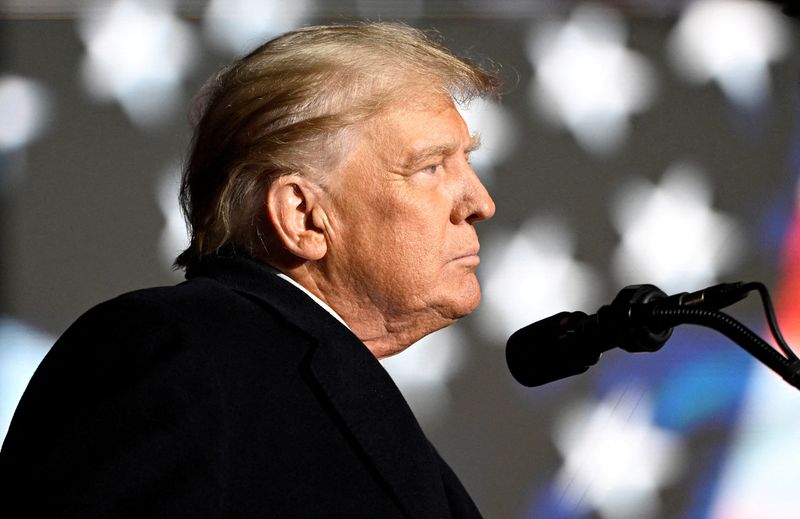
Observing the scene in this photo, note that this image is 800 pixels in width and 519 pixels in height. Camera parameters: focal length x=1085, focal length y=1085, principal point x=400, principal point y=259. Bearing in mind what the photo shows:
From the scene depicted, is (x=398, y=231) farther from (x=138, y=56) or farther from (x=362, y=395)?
(x=138, y=56)

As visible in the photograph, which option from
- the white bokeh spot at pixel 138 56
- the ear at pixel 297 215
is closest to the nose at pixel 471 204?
the ear at pixel 297 215

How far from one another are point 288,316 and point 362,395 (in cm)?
9

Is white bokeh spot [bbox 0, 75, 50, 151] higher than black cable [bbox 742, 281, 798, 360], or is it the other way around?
white bokeh spot [bbox 0, 75, 50, 151]

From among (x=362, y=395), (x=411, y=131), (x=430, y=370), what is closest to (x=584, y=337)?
(x=362, y=395)

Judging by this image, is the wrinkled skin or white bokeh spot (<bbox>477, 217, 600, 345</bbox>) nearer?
the wrinkled skin

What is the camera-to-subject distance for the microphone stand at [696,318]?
2.06 ft

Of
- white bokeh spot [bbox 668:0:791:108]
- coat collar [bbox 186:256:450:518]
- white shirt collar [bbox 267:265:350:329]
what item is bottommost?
coat collar [bbox 186:256:450:518]

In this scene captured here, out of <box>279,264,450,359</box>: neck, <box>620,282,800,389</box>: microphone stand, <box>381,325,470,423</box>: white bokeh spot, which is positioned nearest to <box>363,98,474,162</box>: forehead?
<box>279,264,450,359</box>: neck

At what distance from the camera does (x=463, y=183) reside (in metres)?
0.96

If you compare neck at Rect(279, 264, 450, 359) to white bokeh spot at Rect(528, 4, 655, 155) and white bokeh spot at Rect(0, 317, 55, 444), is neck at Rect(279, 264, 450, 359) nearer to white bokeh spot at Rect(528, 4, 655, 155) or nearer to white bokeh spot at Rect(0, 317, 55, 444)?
white bokeh spot at Rect(0, 317, 55, 444)

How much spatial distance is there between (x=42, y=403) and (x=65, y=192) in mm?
1059

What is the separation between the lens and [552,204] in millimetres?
1864

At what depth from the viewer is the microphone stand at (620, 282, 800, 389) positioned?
63 cm

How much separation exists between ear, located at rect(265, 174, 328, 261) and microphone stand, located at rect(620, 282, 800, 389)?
0.31 m
